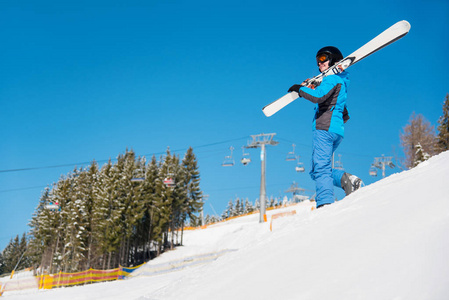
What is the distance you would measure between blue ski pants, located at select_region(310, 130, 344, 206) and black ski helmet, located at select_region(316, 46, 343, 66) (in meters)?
1.31

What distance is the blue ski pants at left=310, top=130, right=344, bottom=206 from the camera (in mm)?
5367

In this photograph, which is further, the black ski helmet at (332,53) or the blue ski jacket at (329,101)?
the black ski helmet at (332,53)

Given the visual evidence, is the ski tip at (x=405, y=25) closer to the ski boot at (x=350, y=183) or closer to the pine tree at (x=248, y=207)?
the ski boot at (x=350, y=183)

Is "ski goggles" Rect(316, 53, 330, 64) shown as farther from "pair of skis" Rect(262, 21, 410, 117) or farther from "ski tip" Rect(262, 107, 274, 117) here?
"ski tip" Rect(262, 107, 274, 117)

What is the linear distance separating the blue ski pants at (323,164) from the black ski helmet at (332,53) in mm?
1305

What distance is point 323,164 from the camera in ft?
17.8

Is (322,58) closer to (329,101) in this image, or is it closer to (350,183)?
(329,101)

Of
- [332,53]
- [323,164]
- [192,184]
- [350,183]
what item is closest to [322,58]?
[332,53]

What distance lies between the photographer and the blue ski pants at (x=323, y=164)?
5367 millimetres

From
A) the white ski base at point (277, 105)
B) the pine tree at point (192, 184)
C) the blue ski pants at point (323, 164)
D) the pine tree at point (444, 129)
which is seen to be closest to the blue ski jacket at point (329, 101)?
the blue ski pants at point (323, 164)

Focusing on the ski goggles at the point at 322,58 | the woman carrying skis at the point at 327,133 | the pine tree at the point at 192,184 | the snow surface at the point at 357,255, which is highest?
the pine tree at the point at 192,184

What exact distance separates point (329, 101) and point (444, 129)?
1292 inches

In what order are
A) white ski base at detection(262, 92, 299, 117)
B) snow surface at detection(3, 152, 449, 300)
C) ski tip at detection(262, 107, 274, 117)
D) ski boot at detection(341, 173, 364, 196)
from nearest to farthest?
snow surface at detection(3, 152, 449, 300), ski boot at detection(341, 173, 364, 196), white ski base at detection(262, 92, 299, 117), ski tip at detection(262, 107, 274, 117)

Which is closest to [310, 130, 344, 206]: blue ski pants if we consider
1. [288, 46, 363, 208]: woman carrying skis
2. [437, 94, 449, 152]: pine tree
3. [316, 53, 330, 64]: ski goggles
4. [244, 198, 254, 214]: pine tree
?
[288, 46, 363, 208]: woman carrying skis
